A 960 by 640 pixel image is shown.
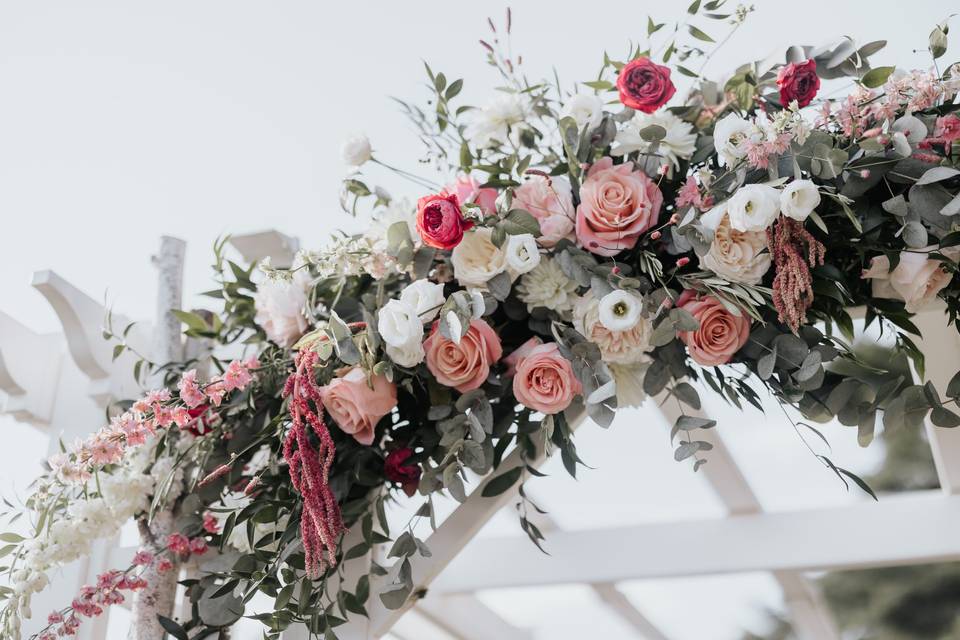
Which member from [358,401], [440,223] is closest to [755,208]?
[440,223]

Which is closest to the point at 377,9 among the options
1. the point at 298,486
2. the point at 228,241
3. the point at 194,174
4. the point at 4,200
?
the point at 194,174

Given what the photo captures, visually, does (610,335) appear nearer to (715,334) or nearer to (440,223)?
(715,334)

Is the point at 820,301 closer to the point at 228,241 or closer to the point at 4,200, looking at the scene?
the point at 228,241

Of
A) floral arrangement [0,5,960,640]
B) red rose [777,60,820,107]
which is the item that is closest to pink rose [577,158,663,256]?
floral arrangement [0,5,960,640]

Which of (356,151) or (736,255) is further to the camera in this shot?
(356,151)

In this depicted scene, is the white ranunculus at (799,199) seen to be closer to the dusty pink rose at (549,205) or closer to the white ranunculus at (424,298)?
the dusty pink rose at (549,205)

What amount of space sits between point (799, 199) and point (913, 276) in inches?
9.9

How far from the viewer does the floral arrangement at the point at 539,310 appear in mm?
1177

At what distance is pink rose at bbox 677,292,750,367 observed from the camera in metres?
1.23

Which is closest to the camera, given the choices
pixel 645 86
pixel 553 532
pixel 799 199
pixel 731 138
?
pixel 799 199

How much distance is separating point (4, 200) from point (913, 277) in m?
2.74

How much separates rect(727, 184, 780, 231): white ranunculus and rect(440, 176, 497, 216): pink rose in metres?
0.36

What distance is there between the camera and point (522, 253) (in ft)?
4.07

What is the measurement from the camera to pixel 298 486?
1.16 metres
